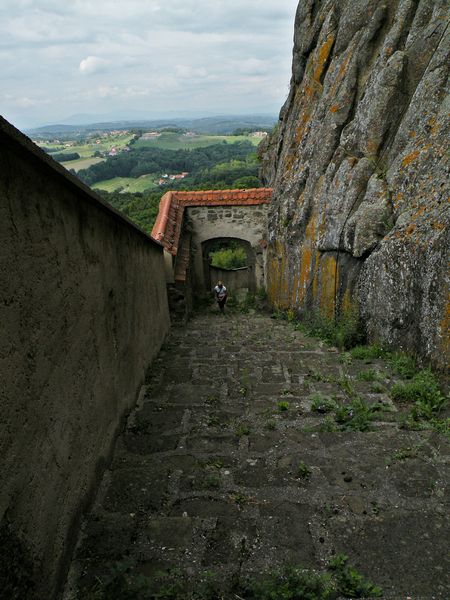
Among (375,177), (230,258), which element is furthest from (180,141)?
(375,177)

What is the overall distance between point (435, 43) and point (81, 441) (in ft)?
23.7

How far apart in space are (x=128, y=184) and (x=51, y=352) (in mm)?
71683

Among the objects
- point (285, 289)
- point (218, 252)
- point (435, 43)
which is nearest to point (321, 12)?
point (435, 43)

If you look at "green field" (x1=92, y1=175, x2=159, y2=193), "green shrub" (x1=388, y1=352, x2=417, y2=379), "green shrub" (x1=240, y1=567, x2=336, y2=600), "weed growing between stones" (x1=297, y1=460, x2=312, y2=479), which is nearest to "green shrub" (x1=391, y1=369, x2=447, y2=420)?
"green shrub" (x1=388, y1=352, x2=417, y2=379)

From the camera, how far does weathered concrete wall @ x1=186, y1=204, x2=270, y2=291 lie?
1371 centimetres

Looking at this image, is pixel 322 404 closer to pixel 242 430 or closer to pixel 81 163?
pixel 242 430

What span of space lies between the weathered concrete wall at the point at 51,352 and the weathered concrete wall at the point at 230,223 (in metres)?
10.1

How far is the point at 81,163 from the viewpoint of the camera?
7556 centimetres

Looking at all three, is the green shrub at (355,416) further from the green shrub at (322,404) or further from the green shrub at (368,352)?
the green shrub at (368,352)

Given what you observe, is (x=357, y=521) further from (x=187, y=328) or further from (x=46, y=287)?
(x=187, y=328)

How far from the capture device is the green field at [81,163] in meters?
70.2

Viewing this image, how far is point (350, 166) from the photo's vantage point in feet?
24.0

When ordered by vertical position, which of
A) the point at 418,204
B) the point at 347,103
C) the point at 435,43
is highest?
the point at 435,43

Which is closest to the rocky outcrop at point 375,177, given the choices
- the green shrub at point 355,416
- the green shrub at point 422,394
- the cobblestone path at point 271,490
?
the green shrub at point 422,394
